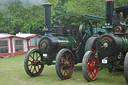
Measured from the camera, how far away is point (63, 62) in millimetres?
6039

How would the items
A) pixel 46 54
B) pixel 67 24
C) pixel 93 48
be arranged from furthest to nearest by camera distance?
pixel 67 24, pixel 93 48, pixel 46 54

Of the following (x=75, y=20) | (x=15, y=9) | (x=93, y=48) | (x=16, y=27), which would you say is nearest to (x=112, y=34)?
(x=93, y=48)

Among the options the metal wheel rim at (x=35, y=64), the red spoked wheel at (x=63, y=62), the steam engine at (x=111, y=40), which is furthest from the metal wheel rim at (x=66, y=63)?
the steam engine at (x=111, y=40)

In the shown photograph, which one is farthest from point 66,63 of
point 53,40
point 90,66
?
point 53,40

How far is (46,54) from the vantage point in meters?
6.70

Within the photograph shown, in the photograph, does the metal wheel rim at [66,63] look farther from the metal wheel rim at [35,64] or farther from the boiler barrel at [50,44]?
the metal wheel rim at [35,64]

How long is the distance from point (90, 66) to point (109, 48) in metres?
0.75

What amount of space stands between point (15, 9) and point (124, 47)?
1521 centimetres

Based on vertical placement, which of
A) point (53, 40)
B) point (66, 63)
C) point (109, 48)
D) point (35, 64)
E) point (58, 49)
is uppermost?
point (53, 40)

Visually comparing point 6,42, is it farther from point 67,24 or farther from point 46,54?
point 46,54

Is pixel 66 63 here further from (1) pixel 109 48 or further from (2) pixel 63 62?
(1) pixel 109 48

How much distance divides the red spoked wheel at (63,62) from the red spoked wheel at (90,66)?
0.69m

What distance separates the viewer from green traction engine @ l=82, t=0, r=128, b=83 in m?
5.32

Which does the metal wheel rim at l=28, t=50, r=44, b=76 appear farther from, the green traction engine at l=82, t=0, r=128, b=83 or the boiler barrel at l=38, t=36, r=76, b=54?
the green traction engine at l=82, t=0, r=128, b=83
